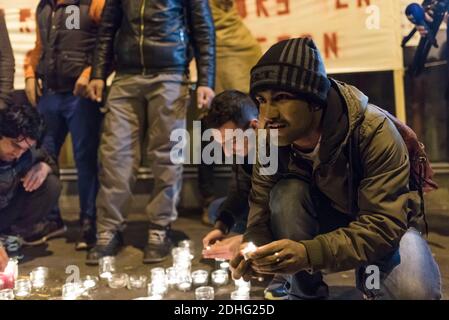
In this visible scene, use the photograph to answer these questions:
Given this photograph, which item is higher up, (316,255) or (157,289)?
(316,255)

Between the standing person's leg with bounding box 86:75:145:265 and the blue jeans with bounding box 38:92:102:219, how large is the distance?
21cm

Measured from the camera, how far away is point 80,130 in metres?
2.70

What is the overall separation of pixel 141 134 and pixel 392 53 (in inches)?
47.1

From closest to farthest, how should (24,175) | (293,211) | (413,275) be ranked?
(413,275), (293,211), (24,175)

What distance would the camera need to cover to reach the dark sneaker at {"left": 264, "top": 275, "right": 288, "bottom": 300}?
1.97m

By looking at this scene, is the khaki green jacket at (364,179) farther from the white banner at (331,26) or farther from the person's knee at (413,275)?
the white banner at (331,26)

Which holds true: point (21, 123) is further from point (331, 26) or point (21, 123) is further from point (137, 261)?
point (331, 26)

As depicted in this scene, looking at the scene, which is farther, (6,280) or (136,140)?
(136,140)

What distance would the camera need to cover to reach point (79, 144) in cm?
272

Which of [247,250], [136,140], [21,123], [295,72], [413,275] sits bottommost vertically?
[413,275]

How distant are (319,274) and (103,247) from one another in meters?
1.01

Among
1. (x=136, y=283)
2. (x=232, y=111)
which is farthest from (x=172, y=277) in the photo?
(x=232, y=111)
